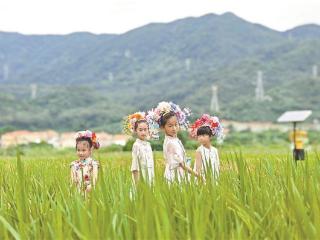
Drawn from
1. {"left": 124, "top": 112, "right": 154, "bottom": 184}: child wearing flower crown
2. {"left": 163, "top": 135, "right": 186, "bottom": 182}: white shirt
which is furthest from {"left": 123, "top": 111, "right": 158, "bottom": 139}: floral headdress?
{"left": 163, "top": 135, "right": 186, "bottom": 182}: white shirt

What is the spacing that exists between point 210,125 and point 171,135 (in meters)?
0.60

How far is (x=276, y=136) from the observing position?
73.4 meters

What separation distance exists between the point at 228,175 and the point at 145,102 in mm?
138943

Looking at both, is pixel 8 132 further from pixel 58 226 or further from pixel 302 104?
pixel 58 226

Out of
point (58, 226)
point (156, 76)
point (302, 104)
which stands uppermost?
point (156, 76)

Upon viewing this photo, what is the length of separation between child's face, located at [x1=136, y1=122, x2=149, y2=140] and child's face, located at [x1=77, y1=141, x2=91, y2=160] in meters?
0.48

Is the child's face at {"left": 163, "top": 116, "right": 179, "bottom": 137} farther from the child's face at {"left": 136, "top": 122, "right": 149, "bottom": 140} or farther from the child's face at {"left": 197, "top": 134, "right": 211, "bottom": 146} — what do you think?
the child's face at {"left": 197, "top": 134, "right": 211, "bottom": 146}

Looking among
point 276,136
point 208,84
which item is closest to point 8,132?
point 276,136

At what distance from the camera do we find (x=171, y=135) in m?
6.54

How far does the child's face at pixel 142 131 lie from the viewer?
6480 millimetres

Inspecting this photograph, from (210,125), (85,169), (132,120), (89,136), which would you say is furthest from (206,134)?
(85,169)

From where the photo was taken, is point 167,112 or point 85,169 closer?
point 85,169

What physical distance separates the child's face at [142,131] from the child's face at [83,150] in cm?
48

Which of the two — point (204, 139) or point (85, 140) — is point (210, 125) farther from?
point (85, 140)
